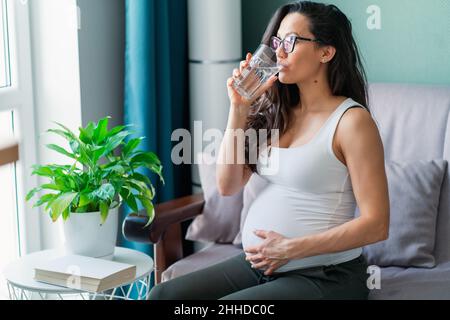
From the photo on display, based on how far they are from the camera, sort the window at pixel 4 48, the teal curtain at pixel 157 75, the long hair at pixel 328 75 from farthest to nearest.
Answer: the teal curtain at pixel 157 75, the window at pixel 4 48, the long hair at pixel 328 75

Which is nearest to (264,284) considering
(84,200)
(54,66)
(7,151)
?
(84,200)

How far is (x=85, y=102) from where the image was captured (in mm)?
2818

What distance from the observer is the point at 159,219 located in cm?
251

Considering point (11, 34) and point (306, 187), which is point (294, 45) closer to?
point (306, 187)

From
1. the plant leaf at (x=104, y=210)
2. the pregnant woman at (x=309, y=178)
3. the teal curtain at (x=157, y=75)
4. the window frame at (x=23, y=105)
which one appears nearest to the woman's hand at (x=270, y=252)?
the pregnant woman at (x=309, y=178)

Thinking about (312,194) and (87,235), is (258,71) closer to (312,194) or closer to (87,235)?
(312,194)

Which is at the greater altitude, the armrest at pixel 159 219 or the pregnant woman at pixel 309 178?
the pregnant woman at pixel 309 178

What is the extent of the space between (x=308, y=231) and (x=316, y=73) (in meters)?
0.40

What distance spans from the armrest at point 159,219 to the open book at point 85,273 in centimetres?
26

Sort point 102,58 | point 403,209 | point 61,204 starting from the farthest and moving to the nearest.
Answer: point 102,58
point 403,209
point 61,204

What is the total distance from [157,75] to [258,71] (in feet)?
3.21

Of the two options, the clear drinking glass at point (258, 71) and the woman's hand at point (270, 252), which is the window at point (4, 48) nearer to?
the clear drinking glass at point (258, 71)

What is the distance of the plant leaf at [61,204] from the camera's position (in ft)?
7.23

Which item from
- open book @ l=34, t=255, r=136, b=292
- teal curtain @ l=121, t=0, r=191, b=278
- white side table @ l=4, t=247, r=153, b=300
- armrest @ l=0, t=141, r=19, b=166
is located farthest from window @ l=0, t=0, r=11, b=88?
armrest @ l=0, t=141, r=19, b=166
